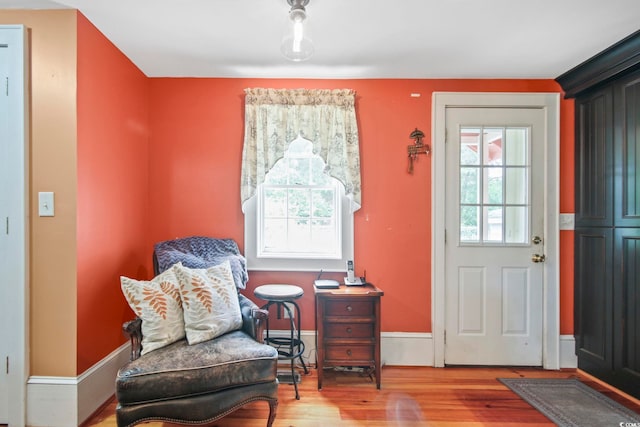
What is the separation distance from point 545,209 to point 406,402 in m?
1.92

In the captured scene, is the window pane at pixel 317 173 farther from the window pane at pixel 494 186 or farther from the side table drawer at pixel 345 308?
the window pane at pixel 494 186

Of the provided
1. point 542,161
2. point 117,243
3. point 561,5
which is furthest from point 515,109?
point 117,243

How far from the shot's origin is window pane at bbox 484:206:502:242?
2639 mm

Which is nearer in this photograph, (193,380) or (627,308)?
(193,380)

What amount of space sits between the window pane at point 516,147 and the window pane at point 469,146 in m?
0.25

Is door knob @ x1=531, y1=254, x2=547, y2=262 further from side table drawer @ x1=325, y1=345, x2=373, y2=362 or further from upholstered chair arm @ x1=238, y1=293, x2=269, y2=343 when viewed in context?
upholstered chair arm @ x1=238, y1=293, x2=269, y2=343

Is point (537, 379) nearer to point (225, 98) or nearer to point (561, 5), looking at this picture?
point (561, 5)

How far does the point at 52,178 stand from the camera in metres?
1.82

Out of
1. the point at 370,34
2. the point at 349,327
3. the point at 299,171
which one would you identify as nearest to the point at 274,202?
the point at 299,171

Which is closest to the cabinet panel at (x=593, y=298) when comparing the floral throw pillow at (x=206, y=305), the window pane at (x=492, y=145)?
the window pane at (x=492, y=145)

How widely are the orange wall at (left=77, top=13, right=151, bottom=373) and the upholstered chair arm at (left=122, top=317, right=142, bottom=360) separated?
14.6 inches

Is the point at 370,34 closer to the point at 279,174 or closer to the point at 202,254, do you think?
the point at 279,174

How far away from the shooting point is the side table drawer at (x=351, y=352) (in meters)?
2.29

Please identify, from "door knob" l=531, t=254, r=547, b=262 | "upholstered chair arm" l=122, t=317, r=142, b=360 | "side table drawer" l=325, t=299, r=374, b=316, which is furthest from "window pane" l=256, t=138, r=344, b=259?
"door knob" l=531, t=254, r=547, b=262
